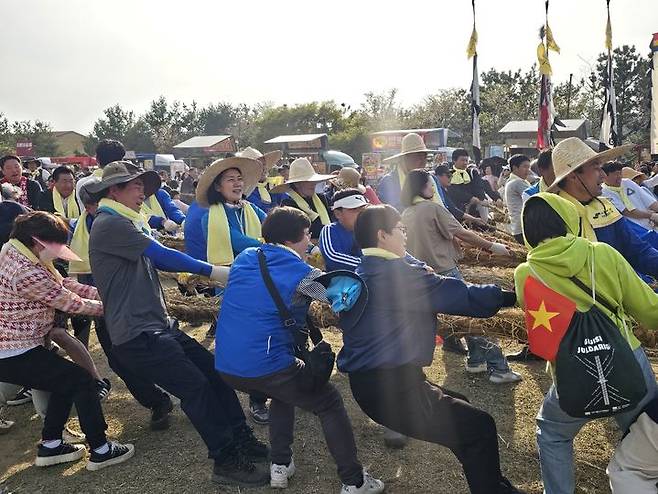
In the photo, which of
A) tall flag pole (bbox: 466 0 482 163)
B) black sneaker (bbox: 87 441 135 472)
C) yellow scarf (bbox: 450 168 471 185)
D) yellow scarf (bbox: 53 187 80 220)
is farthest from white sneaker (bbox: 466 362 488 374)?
tall flag pole (bbox: 466 0 482 163)

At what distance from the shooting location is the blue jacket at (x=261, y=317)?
301cm

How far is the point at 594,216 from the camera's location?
346cm

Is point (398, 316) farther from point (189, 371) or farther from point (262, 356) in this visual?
point (189, 371)

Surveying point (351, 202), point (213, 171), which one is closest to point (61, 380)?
point (213, 171)

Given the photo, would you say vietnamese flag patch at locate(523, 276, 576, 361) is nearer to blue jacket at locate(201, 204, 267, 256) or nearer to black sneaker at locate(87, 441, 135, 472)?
blue jacket at locate(201, 204, 267, 256)

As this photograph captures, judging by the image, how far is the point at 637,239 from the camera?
11.0 feet

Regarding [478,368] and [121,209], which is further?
[478,368]

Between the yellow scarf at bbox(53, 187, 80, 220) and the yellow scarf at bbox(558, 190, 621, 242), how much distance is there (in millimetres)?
5700

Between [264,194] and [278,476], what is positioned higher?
[264,194]

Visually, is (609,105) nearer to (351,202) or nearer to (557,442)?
(351,202)

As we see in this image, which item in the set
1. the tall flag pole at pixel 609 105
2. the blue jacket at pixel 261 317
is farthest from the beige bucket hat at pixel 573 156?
the tall flag pole at pixel 609 105

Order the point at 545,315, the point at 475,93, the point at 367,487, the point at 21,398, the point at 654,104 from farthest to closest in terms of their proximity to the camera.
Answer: the point at 654,104 < the point at 475,93 < the point at 21,398 < the point at 367,487 < the point at 545,315

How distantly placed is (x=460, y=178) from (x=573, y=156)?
6948 mm

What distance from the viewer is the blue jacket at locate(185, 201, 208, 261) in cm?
469
